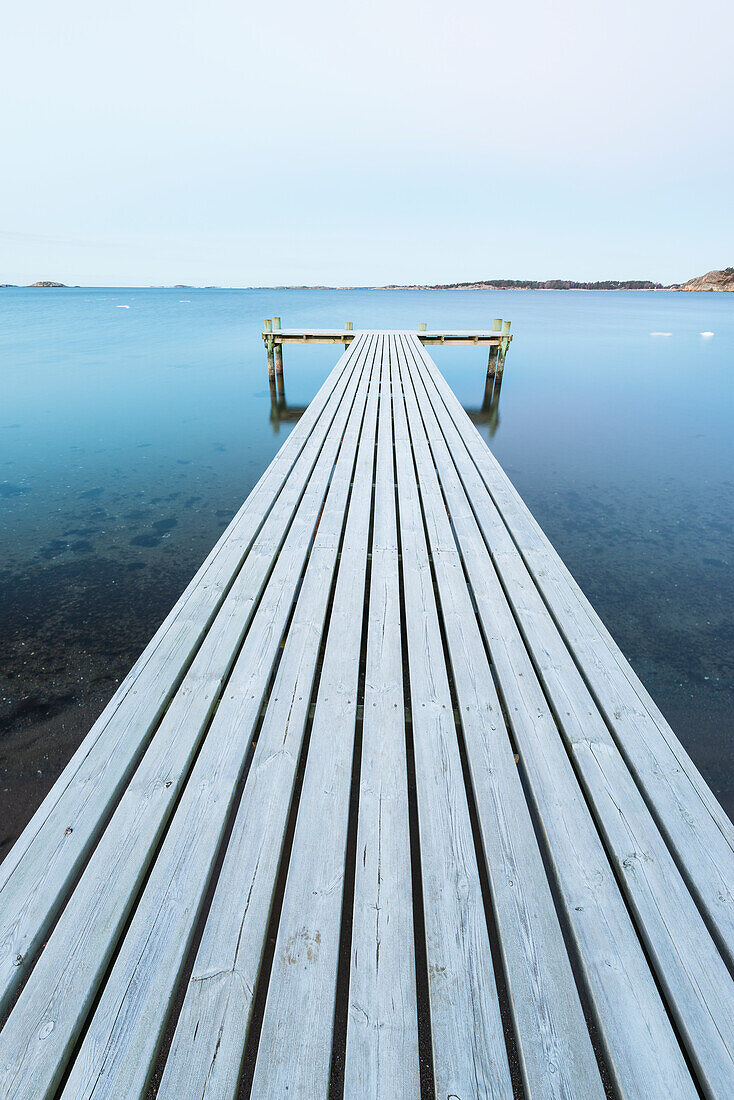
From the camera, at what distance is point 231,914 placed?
4.47 ft

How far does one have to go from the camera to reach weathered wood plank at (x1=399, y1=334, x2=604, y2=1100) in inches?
44.8

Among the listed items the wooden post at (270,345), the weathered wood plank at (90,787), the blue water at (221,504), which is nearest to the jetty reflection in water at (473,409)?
the blue water at (221,504)

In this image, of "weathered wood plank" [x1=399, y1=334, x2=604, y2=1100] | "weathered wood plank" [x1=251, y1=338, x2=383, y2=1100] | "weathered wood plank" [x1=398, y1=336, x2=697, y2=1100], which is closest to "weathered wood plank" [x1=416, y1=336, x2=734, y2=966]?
"weathered wood plank" [x1=398, y1=336, x2=697, y2=1100]

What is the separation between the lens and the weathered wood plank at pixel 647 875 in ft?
3.88

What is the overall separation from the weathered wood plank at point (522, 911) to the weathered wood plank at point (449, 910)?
0.19 ft

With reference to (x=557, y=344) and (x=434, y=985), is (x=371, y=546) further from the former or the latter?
(x=557, y=344)

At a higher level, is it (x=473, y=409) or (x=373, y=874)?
(x=373, y=874)

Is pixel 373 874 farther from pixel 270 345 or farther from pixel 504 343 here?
pixel 504 343

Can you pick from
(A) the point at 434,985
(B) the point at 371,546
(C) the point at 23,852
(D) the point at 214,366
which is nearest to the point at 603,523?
(B) the point at 371,546

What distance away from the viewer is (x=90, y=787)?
68.2 inches

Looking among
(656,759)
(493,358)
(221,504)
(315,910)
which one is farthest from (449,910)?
(493,358)

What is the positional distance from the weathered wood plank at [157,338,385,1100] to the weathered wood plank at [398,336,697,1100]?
2.95 ft

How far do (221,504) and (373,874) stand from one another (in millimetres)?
6446

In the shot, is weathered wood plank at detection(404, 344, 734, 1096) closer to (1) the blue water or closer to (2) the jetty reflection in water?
(1) the blue water
